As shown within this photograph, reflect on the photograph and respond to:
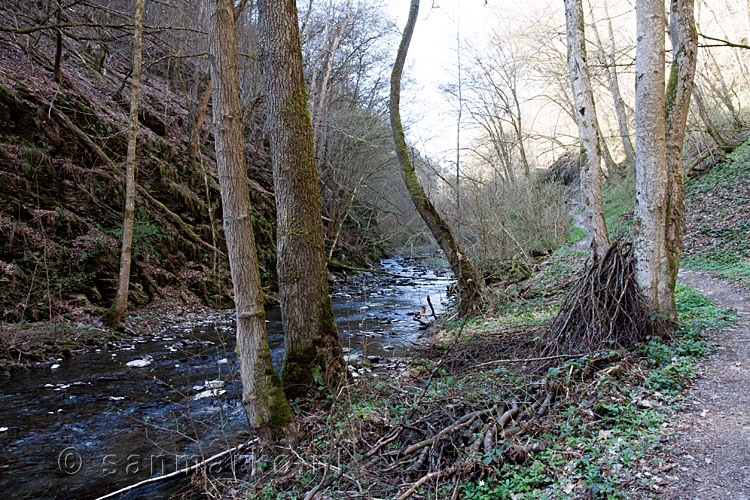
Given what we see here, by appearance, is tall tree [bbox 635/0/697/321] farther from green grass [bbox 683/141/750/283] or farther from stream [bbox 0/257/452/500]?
green grass [bbox 683/141/750/283]

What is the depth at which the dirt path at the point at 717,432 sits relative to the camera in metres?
2.49

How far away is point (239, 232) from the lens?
3891 mm

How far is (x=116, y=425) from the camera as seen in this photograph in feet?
16.6

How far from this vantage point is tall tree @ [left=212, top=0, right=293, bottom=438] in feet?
12.5

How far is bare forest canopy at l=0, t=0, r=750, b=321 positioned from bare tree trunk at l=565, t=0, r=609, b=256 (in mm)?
1646

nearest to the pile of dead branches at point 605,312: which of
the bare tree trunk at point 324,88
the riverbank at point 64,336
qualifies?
the riverbank at point 64,336

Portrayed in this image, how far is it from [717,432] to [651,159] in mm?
2993

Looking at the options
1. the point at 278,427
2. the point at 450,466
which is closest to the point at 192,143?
the point at 278,427

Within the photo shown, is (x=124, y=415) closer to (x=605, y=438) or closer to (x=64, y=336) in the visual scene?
(x=64, y=336)

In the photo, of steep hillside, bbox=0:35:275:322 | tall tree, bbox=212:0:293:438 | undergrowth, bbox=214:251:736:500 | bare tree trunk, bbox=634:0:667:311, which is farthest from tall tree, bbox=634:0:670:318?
steep hillside, bbox=0:35:275:322

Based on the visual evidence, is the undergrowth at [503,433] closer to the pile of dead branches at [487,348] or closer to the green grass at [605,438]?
the green grass at [605,438]

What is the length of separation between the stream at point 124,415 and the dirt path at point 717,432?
293 cm

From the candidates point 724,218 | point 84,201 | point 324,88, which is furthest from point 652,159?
point 324,88

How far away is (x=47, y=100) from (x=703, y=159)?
1835 centimetres
